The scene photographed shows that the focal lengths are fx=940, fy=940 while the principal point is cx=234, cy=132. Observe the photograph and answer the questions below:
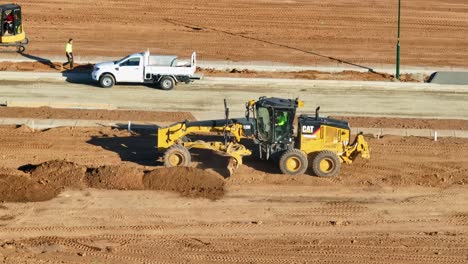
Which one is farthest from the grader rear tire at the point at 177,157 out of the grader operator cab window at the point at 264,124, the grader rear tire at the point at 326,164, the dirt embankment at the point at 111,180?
the grader rear tire at the point at 326,164

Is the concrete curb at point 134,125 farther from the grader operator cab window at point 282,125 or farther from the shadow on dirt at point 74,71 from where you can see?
the shadow on dirt at point 74,71

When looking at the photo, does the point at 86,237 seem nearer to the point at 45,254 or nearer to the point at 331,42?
the point at 45,254

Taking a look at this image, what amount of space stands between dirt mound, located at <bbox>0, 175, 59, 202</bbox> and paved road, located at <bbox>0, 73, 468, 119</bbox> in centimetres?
874

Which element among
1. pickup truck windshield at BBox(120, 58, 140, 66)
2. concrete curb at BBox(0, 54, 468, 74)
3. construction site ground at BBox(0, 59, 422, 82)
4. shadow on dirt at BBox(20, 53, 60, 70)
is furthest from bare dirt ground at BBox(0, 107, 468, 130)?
concrete curb at BBox(0, 54, 468, 74)

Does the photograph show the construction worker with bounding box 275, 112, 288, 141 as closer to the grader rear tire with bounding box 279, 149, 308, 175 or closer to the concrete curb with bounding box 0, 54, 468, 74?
the grader rear tire with bounding box 279, 149, 308, 175

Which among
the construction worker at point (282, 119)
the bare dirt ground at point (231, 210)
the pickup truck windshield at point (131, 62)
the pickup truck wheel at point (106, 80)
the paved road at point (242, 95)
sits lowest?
the bare dirt ground at point (231, 210)

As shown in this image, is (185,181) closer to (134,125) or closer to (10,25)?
(134,125)

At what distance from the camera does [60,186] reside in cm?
2484

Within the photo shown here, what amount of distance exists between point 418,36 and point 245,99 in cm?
1495

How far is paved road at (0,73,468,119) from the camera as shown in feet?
111

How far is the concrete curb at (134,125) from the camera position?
3059 cm

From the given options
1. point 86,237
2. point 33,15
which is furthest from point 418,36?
point 86,237

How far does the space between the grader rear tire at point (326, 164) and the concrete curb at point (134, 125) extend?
494cm

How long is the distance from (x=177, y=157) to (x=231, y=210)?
3138 mm
